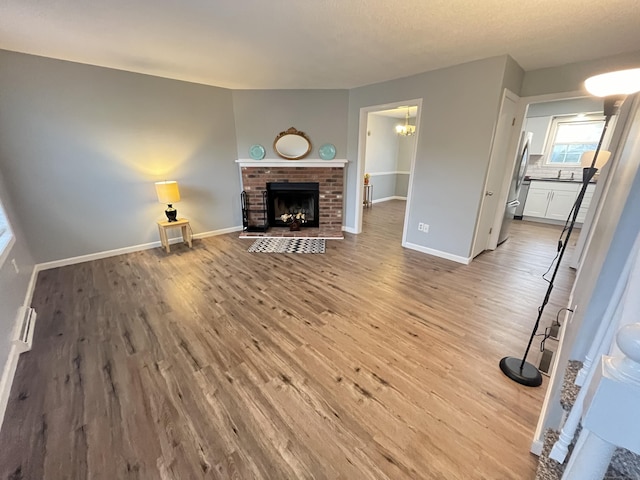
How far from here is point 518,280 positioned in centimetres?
307

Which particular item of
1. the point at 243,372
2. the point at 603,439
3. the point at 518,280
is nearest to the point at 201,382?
the point at 243,372

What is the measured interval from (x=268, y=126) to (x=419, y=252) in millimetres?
3323

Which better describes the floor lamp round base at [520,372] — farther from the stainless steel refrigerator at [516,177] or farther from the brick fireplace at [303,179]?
the brick fireplace at [303,179]

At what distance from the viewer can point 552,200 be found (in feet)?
18.4

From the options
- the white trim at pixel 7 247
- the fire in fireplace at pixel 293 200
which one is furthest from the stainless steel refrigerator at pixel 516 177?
the white trim at pixel 7 247

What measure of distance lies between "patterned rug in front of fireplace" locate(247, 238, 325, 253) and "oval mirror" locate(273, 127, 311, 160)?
Answer: 1.49 metres

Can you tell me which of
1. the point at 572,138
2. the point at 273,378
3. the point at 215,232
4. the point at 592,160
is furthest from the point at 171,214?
the point at 572,138

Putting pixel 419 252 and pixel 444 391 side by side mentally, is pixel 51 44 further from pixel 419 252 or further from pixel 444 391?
pixel 419 252

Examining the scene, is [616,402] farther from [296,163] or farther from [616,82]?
[296,163]

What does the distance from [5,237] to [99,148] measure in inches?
57.6

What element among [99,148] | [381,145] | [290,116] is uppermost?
[290,116]

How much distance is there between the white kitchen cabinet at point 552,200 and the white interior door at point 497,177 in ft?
9.30

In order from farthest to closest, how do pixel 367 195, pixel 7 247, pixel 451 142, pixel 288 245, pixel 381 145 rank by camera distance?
pixel 381 145
pixel 367 195
pixel 288 245
pixel 451 142
pixel 7 247

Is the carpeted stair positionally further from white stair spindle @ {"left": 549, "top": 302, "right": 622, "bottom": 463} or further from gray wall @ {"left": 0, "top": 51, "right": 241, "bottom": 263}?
gray wall @ {"left": 0, "top": 51, "right": 241, "bottom": 263}
